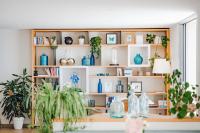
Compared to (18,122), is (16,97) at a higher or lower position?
higher

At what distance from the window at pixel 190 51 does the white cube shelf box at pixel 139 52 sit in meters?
1.06

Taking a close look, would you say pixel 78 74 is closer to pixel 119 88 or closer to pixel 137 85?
pixel 119 88

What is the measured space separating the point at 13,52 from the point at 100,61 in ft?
6.87

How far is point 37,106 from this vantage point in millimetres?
3342

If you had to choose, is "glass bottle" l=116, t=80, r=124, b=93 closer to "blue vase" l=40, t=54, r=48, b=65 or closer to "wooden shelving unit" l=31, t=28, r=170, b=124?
"wooden shelving unit" l=31, t=28, r=170, b=124

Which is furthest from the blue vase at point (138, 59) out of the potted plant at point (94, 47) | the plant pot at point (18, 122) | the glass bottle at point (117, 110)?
the glass bottle at point (117, 110)

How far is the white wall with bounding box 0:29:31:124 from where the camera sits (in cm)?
837

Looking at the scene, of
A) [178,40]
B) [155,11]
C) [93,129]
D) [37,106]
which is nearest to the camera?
[37,106]

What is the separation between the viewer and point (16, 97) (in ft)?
26.3

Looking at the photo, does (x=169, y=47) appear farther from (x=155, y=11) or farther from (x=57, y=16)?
(x=57, y=16)

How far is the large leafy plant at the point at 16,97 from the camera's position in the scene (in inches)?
314

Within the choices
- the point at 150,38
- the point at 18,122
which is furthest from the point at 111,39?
the point at 18,122

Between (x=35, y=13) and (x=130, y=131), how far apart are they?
3717 millimetres

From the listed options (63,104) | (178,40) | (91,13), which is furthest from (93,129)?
(178,40)
